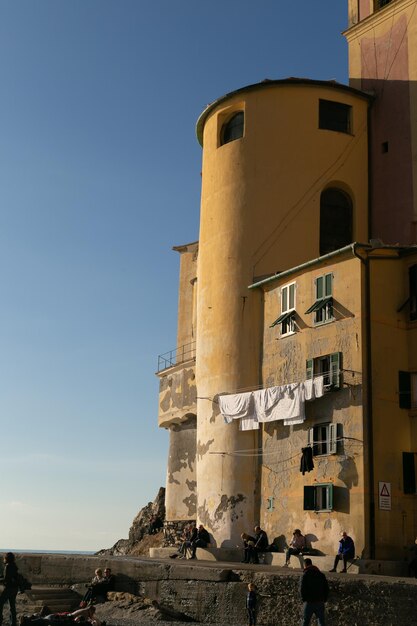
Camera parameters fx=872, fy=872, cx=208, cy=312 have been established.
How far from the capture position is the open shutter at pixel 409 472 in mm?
27203

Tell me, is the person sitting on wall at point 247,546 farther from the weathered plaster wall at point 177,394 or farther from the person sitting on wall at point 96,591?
the weathered plaster wall at point 177,394

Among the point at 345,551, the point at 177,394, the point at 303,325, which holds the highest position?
the point at 303,325

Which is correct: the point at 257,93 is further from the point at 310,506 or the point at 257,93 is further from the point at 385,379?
the point at 310,506

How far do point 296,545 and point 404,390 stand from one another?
6.04 metres

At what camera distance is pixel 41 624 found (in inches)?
859

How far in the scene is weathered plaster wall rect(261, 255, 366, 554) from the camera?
27.2 m

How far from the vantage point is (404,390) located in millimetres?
28016

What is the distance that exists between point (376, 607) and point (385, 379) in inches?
332

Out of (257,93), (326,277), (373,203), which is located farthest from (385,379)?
(257,93)

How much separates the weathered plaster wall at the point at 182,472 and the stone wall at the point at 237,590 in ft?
37.2

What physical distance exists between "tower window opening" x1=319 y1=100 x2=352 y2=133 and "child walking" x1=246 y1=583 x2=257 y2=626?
67.0ft

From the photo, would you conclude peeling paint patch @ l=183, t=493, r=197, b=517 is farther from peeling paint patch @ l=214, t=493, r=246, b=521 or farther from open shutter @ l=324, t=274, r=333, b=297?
open shutter @ l=324, t=274, r=333, b=297

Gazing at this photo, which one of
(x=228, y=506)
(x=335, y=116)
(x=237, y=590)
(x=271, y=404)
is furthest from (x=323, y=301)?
(x=335, y=116)

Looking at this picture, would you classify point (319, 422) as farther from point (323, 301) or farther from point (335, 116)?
point (335, 116)
